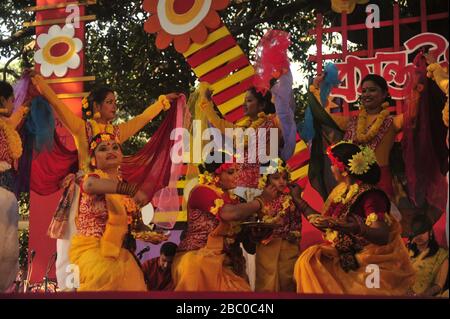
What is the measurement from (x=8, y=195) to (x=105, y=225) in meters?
0.82

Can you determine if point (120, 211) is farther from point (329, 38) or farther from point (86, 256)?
point (329, 38)

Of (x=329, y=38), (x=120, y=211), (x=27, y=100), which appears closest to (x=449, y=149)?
(x=329, y=38)

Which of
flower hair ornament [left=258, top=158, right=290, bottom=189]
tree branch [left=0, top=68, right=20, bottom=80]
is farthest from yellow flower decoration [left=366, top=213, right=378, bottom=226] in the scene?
tree branch [left=0, top=68, right=20, bottom=80]

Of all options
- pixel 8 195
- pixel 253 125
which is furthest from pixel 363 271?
pixel 8 195

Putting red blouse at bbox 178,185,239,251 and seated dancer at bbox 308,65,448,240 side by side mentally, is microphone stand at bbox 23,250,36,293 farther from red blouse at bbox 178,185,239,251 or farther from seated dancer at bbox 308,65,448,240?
seated dancer at bbox 308,65,448,240

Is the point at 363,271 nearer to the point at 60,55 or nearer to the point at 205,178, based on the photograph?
the point at 205,178

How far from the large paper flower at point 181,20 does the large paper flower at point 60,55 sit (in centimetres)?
61

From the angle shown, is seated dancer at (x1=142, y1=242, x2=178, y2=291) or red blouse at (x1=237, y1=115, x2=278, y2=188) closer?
red blouse at (x1=237, y1=115, x2=278, y2=188)

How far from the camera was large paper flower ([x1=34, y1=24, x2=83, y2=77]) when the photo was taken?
24.9 feet

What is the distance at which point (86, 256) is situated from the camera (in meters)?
7.18

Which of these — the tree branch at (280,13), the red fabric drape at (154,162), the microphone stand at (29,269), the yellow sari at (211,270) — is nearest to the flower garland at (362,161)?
the yellow sari at (211,270)

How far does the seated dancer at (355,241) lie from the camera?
21.5ft

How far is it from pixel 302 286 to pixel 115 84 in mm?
2132

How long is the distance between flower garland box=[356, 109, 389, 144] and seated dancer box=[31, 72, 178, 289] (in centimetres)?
142
